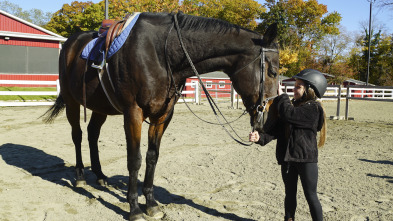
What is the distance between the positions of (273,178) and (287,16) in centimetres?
4142

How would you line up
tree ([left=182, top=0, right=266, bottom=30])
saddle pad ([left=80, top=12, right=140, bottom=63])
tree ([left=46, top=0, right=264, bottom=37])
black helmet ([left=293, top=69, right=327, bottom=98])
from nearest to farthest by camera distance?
black helmet ([left=293, top=69, right=327, bottom=98]) → saddle pad ([left=80, top=12, right=140, bottom=63]) → tree ([left=46, top=0, right=264, bottom=37]) → tree ([left=182, top=0, right=266, bottom=30])

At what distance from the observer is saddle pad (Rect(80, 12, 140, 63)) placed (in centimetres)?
334

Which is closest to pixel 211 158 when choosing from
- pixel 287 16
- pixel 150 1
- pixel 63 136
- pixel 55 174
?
pixel 55 174

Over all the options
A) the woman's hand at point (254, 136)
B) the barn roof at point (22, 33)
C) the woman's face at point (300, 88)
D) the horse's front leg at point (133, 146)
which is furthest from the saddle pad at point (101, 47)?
the barn roof at point (22, 33)

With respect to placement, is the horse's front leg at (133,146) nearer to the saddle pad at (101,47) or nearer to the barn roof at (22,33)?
the saddle pad at (101,47)

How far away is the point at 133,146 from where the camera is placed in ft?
11.0

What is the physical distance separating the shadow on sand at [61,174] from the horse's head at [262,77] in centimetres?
118

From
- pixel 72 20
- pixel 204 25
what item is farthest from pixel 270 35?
pixel 72 20

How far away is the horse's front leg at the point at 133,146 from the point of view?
328 cm

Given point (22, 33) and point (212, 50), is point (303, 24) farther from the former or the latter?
point (212, 50)

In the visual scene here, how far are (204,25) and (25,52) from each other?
19244 mm

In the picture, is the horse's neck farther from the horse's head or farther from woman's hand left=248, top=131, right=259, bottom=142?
woman's hand left=248, top=131, right=259, bottom=142

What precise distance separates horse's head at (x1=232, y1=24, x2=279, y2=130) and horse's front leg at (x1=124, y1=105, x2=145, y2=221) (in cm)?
114

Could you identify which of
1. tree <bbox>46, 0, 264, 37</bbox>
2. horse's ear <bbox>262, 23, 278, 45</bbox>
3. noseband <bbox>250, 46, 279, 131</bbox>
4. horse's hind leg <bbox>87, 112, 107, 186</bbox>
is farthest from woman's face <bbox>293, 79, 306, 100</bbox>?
tree <bbox>46, 0, 264, 37</bbox>
